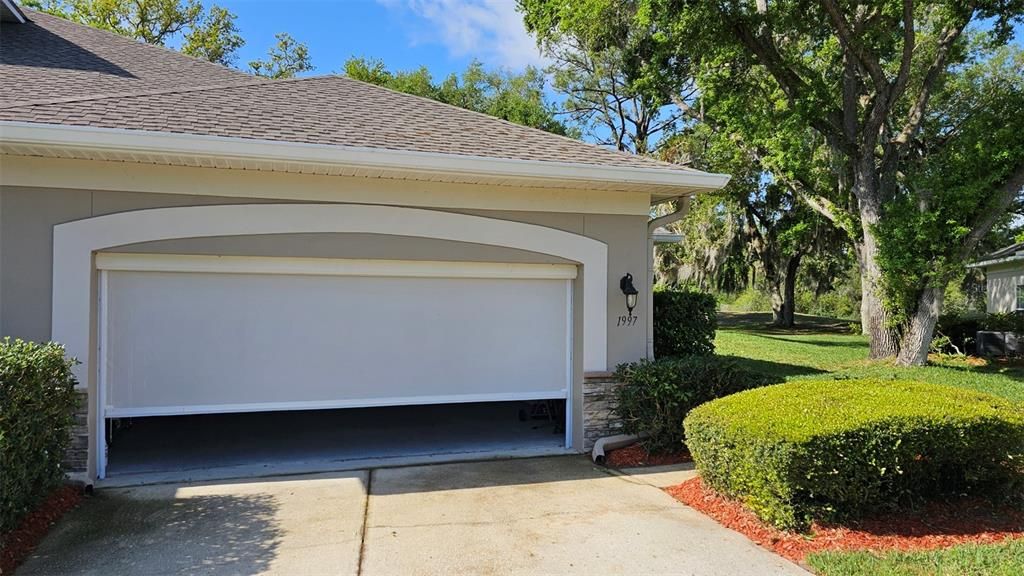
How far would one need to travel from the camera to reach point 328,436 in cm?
733

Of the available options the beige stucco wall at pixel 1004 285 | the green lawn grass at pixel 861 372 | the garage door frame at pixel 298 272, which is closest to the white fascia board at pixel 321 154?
the garage door frame at pixel 298 272

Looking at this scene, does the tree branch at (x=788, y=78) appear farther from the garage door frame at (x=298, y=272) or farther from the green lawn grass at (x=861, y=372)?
the garage door frame at (x=298, y=272)

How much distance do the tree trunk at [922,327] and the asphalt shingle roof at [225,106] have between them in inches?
344

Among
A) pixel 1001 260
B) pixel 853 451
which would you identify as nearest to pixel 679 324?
pixel 853 451

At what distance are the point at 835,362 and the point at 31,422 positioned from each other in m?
14.0

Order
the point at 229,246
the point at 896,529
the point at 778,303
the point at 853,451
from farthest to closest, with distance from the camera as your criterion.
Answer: the point at 778,303 < the point at 229,246 < the point at 896,529 < the point at 853,451

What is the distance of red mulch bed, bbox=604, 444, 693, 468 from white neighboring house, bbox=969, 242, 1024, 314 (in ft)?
51.0

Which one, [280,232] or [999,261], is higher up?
[999,261]

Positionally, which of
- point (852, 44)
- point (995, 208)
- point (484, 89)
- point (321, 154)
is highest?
point (484, 89)

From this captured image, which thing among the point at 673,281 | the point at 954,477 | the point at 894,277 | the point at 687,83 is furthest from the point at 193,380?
the point at 673,281

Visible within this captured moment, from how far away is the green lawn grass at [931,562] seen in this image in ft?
11.8

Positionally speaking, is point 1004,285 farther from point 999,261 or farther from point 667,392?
point 667,392

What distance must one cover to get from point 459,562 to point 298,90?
19.3 ft

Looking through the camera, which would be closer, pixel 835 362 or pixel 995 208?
pixel 995 208
